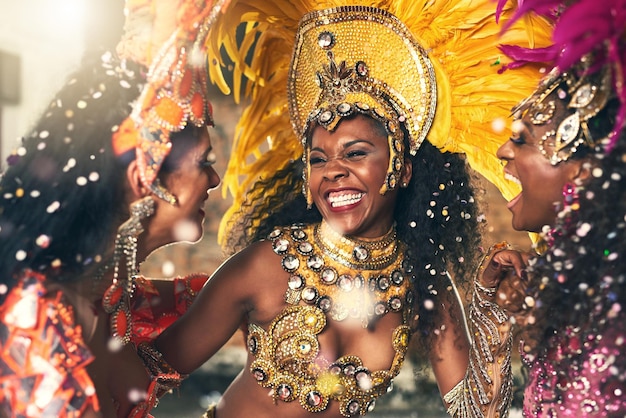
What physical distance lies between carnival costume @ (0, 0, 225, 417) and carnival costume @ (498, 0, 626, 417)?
3.32 feet

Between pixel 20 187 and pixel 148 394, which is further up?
pixel 20 187

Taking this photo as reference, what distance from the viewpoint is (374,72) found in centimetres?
298

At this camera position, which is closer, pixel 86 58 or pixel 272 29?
pixel 86 58

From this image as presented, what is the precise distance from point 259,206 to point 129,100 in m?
1.10

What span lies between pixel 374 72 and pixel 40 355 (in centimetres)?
151

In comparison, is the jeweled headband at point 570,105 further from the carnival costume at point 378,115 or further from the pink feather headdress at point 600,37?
the carnival costume at point 378,115

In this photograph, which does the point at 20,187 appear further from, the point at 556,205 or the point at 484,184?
the point at 484,184

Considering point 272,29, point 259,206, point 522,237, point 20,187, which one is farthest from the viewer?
point 522,237

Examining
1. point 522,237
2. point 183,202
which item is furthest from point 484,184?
point 522,237

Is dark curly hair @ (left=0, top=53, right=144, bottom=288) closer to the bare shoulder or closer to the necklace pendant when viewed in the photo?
the bare shoulder

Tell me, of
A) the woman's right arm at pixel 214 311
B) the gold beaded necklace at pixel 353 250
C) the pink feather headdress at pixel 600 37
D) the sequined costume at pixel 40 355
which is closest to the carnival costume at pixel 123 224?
the sequined costume at pixel 40 355

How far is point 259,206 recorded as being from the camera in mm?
3412

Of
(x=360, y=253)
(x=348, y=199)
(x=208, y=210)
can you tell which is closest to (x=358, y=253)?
(x=360, y=253)

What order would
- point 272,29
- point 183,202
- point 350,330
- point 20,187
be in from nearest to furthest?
point 20,187 → point 183,202 → point 350,330 → point 272,29
